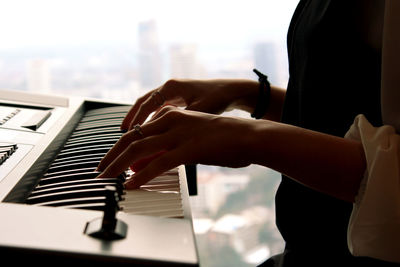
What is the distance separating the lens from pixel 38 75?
1.69 m

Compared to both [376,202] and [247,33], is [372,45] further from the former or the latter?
[247,33]

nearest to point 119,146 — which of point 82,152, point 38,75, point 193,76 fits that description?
point 82,152

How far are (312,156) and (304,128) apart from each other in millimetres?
138

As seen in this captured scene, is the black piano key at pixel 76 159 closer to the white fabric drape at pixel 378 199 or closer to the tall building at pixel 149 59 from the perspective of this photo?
the white fabric drape at pixel 378 199

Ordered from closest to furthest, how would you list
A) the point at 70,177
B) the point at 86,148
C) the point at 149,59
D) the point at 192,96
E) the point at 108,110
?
the point at 70,177
the point at 86,148
the point at 192,96
the point at 108,110
the point at 149,59

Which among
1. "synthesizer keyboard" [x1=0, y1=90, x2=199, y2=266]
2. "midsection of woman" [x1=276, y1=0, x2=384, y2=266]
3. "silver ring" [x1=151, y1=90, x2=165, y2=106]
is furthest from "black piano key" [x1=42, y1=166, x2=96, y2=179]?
"midsection of woman" [x1=276, y1=0, x2=384, y2=266]

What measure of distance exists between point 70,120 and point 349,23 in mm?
502

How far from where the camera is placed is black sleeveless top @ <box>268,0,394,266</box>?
2.21 feet

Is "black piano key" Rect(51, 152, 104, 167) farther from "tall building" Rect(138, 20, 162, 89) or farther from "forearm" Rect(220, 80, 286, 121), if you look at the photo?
"tall building" Rect(138, 20, 162, 89)

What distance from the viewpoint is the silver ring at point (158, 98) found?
0.83 metres

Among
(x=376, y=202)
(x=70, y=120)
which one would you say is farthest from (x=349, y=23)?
(x=70, y=120)

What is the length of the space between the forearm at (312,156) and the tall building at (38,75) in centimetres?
129

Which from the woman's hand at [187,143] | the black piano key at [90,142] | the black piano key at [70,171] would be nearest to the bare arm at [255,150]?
the woman's hand at [187,143]

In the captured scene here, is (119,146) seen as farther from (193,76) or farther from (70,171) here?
(193,76)
